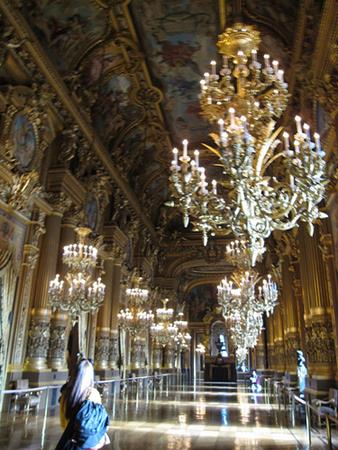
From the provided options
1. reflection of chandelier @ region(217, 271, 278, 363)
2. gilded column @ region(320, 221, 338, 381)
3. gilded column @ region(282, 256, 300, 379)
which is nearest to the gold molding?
reflection of chandelier @ region(217, 271, 278, 363)

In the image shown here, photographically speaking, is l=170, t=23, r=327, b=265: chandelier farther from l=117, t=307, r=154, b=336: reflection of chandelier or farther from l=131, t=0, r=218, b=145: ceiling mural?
l=117, t=307, r=154, b=336: reflection of chandelier

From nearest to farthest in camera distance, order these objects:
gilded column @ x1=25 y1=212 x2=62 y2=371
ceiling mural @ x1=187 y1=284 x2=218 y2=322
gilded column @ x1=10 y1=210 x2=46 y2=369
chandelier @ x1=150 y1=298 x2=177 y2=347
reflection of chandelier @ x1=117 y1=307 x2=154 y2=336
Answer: gilded column @ x1=10 y1=210 x2=46 y2=369 < gilded column @ x1=25 y1=212 x2=62 y2=371 < reflection of chandelier @ x1=117 y1=307 x2=154 y2=336 < chandelier @ x1=150 y1=298 x2=177 y2=347 < ceiling mural @ x1=187 y1=284 x2=218 y2=322

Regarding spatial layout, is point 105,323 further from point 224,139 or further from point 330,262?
point 224,139

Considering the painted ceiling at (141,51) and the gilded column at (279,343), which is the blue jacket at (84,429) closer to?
the painted ceiling at (141,51)

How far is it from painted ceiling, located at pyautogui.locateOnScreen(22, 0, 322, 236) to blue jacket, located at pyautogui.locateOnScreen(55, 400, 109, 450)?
8.27 meters

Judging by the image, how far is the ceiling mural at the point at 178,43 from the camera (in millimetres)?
9875

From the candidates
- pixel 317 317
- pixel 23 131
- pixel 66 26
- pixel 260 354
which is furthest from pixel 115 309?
pixel 260 354

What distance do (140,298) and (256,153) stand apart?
992 centimetres

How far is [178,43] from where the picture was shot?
1108 centimetres

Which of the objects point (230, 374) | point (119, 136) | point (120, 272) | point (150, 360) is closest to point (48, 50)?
point (119, 136)

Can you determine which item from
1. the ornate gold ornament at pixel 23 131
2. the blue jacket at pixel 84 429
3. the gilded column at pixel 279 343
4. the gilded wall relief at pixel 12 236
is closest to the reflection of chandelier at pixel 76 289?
the gilded wall relief at pixel 12 236

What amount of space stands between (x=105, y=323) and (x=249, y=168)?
10213mm

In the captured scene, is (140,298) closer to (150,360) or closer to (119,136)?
(119,136)

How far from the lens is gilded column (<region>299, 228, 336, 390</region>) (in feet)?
28.8
